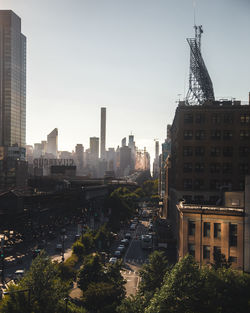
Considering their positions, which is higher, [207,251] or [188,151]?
[188,151]

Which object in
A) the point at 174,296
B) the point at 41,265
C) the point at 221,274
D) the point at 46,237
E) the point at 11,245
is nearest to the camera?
the point at 174,296

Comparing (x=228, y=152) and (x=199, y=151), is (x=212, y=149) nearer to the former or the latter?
(x=199, y=151)

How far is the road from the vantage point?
56.7m

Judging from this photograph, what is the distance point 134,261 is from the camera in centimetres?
7288

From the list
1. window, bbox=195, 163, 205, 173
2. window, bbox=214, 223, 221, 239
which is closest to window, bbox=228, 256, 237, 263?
window, bbox=214, 223, 221, 239

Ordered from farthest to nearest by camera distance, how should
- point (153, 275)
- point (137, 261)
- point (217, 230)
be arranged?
1. point (137, 261)
2. point (217, 230)
3. point (153, 275)

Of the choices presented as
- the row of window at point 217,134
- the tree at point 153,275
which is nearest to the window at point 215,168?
the row of window at point 217,134

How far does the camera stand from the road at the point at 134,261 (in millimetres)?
56678

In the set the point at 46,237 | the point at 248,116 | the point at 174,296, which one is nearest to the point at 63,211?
the point at 46,237

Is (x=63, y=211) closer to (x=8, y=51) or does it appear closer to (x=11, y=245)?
(x=11, y=245)

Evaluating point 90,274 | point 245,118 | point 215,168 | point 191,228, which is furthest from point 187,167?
point 90,274

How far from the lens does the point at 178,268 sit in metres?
31.4

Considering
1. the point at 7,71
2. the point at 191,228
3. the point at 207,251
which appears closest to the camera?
the point at 207,251

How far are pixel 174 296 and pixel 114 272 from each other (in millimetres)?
16574
